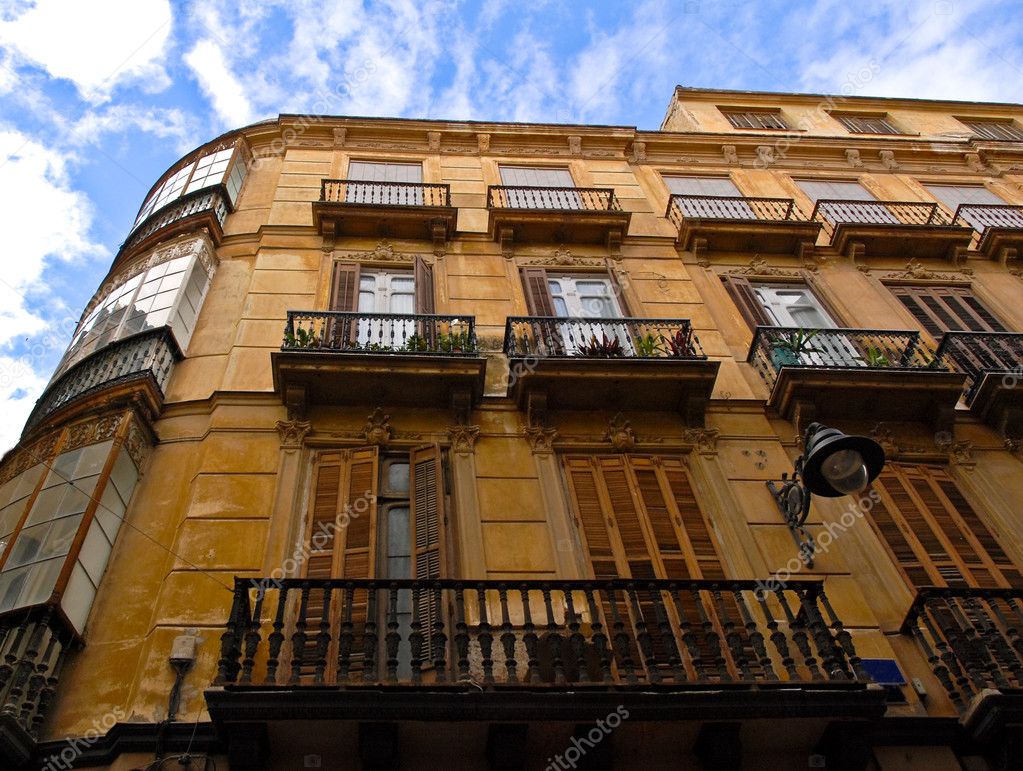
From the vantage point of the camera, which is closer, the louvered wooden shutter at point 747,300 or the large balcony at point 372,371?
the large balcony at point 372,371

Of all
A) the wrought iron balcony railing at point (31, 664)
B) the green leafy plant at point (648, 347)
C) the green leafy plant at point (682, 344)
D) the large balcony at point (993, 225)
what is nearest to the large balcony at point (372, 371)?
the green leafy plant at point (648, 347)

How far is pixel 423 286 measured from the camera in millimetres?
12688

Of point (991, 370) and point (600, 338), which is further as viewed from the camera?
point (600, 338)

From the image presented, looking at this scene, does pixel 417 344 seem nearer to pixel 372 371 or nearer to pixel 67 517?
pixel 372 371

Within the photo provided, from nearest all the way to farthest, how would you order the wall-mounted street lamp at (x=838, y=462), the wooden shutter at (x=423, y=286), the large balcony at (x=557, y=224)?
the wall-mounted street lamp at (x=838, y=462) < the wooden shutter at (x=423, y=286) < the large balcony at (x=557, y=224)

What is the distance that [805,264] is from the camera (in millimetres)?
14469

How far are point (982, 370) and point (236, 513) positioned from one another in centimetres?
956

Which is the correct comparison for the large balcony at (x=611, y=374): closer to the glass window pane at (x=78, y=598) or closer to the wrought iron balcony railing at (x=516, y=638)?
the wrought iron balcony railing at (x=516, y=638)

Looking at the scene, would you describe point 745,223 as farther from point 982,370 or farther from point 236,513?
point 236,513

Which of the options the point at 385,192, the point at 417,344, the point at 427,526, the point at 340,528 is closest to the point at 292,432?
the point at 340,528

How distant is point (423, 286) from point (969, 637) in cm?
833

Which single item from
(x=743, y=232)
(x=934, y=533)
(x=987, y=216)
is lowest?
(x=934, y=533)

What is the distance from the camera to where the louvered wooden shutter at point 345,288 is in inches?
479

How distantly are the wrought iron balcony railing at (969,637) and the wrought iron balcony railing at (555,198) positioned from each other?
8631 mm
